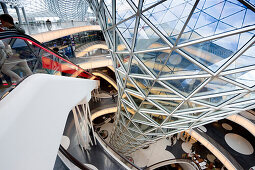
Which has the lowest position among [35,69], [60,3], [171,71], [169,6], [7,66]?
[171,71]

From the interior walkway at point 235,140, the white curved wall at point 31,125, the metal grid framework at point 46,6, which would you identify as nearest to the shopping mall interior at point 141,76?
the white curved wall at point 31,125

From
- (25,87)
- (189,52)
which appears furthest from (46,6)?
(189,52)

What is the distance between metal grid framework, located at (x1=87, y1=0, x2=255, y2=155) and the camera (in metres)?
4.26

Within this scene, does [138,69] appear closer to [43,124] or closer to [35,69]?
[35,69]

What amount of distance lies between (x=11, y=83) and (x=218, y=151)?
23918mm

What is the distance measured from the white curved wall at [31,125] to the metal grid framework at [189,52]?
15.5 feet

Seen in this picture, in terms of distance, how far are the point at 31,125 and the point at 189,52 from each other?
5715 mm

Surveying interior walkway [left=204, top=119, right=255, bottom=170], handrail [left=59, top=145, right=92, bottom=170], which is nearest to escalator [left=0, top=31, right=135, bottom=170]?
handrail [left=59, top=145, right=92, bottom=170]

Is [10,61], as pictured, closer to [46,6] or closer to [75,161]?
[75,161]

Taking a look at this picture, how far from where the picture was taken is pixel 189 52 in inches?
208

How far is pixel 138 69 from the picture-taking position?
8039mm

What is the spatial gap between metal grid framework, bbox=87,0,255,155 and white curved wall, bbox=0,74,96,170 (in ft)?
15.5

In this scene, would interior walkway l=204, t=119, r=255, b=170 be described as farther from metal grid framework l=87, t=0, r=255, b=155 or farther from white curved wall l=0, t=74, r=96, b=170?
white curved wall l=0, t=74, r=96, b=170

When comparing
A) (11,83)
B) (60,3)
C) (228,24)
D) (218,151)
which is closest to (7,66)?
(11,83)
